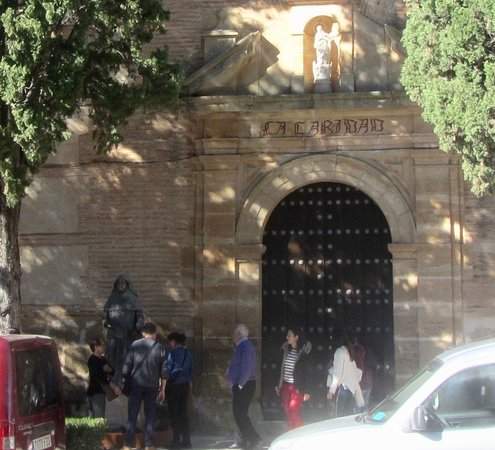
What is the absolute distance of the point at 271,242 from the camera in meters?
11.4

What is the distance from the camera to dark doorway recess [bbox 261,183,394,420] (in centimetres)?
1101

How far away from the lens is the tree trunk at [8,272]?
8.50m

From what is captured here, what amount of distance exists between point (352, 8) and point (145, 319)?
190 inches

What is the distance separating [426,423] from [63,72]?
4.89 metres

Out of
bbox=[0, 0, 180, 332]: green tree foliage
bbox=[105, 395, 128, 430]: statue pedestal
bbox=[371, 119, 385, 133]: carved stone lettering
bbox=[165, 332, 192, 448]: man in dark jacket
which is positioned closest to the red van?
bbox=[0, 0, 180, 332]: green tree foliage

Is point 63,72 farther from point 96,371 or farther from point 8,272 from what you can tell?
point 96,371

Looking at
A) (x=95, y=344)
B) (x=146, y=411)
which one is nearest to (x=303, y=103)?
(x=95, y=344)

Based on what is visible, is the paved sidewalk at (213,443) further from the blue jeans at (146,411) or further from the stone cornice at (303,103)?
the stone cornice at (303,103)

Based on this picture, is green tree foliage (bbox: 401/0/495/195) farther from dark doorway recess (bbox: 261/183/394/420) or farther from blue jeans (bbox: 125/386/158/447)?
blue jeans (bbox: 125/386/158/447)

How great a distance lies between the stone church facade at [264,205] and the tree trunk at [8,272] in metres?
2.71

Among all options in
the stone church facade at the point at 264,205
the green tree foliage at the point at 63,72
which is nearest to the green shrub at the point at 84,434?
the green tree foliage at the point at 63,72

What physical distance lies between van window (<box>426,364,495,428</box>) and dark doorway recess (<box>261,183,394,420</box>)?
5.47 metres

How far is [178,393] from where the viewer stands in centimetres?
985

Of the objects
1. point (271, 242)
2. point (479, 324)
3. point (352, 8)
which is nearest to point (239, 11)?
point (352, 8)
